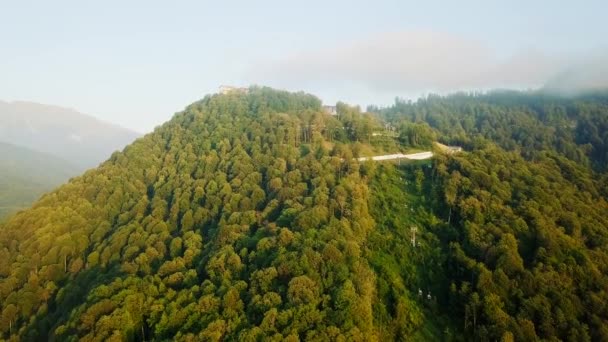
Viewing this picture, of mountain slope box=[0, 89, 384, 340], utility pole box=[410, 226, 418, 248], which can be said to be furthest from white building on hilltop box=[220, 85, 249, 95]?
utility pole box=[410, 226, 418, 248]

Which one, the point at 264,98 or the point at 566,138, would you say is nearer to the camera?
the point at 264,98

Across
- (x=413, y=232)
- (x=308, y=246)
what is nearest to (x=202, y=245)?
(x=308, y=246)

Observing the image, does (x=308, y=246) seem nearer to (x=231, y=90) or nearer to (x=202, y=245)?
(x=202, y=245)

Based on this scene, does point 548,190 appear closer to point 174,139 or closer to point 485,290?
point 485,290

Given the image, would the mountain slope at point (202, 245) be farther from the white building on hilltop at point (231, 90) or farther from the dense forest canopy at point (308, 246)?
the white building on hilltop at point (231, 90)

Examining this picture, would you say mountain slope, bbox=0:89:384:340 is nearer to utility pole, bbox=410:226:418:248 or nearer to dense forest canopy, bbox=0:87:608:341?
dense forest canopy, bbox=0:87:608:341

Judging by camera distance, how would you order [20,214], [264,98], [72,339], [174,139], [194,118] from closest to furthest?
[72,339] < [20,214] < [174,139] < [194,118] < [264,98]

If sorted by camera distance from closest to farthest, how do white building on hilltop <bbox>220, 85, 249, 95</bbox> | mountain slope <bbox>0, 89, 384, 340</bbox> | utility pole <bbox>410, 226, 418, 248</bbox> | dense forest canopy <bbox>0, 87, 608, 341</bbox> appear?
mountain slope <bbox>0, 89, 384, 340</bbox> → dense forest canopy <bbox>0, 87, 608, 341</bbox> → utility pole <bbox>410, 226, 418, 248</bbox> → white building on hilltop <bbox>220, 85, 249, 95</bbox>

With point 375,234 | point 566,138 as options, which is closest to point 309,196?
point 375,234
